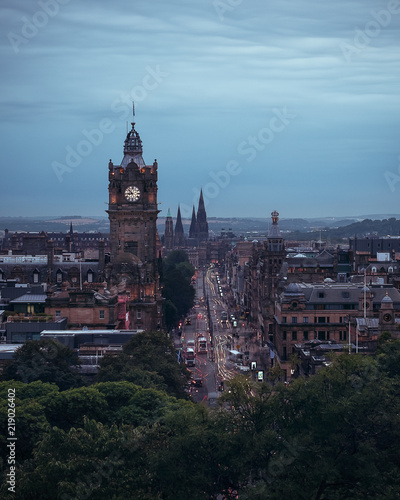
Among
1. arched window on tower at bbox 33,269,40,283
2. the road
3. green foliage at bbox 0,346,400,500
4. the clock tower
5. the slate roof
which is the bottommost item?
the road

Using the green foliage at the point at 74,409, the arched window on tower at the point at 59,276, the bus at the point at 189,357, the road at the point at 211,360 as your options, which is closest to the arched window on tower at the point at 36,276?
the arched window on tower at the point at 59,276

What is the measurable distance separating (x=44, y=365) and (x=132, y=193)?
71672 mm

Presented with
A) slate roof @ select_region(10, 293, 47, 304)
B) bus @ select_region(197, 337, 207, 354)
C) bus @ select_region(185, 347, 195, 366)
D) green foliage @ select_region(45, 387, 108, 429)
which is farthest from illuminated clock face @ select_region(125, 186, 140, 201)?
green foliage @ select_region(45, 387, 108, 429)

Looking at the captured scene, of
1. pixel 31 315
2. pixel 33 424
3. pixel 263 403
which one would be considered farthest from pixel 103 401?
pixel 31 315

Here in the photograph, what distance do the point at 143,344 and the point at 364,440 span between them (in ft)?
131

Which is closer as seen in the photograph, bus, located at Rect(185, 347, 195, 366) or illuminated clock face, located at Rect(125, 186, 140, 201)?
bus, located at Rect(185, 347, 195, 366)

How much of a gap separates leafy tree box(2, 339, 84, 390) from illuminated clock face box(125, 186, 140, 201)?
66182 mm

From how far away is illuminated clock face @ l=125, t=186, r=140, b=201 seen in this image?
16000 centimetres

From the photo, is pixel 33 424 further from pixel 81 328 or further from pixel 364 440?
pixel 81 328

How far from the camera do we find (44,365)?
300ft

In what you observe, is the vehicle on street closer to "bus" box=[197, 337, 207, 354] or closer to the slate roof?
the slate roof

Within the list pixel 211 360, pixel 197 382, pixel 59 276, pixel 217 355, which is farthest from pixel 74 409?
pixel 217 355

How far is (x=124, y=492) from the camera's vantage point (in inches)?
2328

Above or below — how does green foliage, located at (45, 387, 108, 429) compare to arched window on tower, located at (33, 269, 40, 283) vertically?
below
